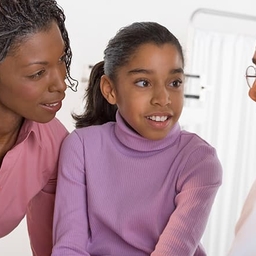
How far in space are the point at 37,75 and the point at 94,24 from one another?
147 cm

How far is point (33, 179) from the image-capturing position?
3.83 feet

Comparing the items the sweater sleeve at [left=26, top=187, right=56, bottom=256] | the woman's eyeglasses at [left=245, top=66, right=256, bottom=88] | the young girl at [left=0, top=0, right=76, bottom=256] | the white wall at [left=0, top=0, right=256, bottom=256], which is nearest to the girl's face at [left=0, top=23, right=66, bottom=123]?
the young girl at [left=0, top=0, right=76, bottom=256]

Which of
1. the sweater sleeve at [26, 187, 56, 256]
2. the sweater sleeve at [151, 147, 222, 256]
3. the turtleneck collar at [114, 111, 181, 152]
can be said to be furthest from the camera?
the sweater sleeve at [26, 187, 56, 256]

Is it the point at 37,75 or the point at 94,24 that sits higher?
the point at 37,75

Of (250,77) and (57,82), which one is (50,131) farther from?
(250,77)

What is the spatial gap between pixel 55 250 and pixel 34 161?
19 cm

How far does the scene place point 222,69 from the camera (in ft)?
6.97

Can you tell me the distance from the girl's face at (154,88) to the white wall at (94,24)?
1.29 m

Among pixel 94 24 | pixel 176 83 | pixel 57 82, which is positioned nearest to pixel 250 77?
pixel 176 83

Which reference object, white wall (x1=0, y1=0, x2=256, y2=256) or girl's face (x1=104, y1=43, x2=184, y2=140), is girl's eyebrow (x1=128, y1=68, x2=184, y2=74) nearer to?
girl's face (x1=104, y1=43, x2=184, y2=140)

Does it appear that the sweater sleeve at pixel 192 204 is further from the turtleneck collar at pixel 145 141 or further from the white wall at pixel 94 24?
the white wall at pixel 94 24

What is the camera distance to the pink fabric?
114 cm

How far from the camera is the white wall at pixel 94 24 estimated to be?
2408 millimetres

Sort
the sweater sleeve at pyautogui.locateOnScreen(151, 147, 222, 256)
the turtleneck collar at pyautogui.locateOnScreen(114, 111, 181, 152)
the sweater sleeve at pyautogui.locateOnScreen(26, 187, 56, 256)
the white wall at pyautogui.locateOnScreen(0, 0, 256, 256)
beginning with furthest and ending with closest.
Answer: the white wall at pyautogui.locateOnScreen(0, 0, 256, 256) < the sweater sleeve at pyautogui.locateOnScreen(26, 187, 56, 256) < the turtleneck collar at pyautogui.locateOnScreen(114, 111, 181, 152) < the sweater sleeve at pyautogui.locateOnScreen(151, 147, 222, 256)
